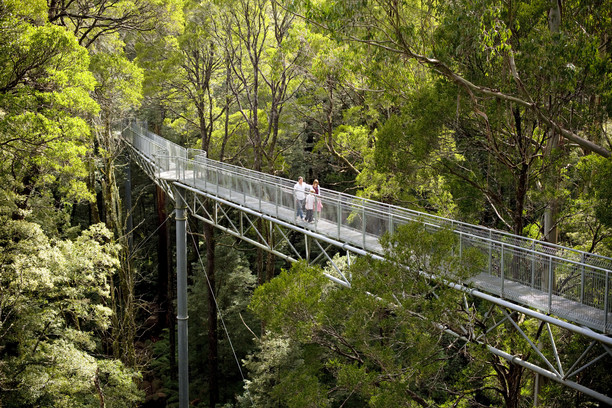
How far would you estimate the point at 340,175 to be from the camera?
2556 centimetres

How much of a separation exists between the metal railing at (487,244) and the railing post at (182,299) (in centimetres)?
98

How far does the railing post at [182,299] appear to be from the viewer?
14703 millimetres

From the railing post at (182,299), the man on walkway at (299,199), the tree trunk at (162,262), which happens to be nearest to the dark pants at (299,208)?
the man on walkway at (299,199)

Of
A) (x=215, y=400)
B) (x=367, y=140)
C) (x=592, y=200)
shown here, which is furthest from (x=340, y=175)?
(x=592, y=200)

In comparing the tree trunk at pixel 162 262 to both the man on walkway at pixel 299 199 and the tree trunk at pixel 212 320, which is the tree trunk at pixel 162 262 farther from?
the man on walkway at pixel 299 199

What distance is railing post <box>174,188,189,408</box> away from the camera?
14.7 meters

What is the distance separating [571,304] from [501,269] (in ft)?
3.36

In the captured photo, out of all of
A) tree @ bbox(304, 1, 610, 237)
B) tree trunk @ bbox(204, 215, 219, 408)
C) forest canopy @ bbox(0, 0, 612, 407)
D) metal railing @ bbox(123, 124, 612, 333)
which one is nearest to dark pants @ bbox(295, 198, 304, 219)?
metal railing @ bbox(123, 124, 612, 333)

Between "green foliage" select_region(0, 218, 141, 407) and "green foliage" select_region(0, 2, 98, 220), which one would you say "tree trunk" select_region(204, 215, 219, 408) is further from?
"green foliage" select_region(0, 2, 98, 220)

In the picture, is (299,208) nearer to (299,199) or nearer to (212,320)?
(299,199)

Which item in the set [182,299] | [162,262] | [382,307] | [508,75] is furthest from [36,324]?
[162,262]

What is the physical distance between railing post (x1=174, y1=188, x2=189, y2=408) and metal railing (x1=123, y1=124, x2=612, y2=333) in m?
0.98

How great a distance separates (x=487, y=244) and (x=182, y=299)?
971 centimetres

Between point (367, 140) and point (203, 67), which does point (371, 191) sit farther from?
point (203, 67)
